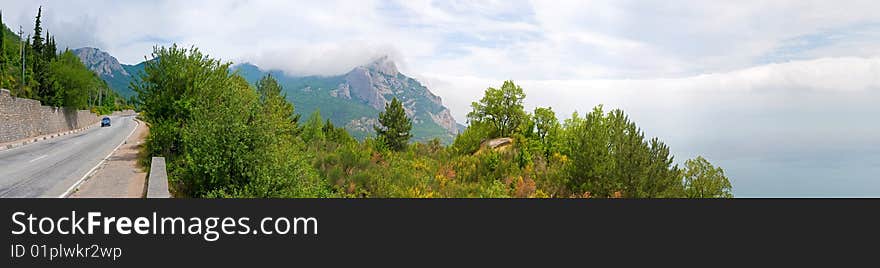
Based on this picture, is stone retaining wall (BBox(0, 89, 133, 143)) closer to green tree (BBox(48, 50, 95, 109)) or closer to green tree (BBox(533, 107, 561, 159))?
green tree (BBox(48, 50, 95, 109))

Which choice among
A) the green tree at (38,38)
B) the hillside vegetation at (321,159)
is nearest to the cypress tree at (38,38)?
the green tree at (38,38)

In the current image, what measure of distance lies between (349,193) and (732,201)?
1414 centimetres

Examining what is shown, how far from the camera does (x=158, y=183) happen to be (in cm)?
1372

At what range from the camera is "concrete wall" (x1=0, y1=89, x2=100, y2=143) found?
1563 inches

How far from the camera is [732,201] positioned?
7.84 m

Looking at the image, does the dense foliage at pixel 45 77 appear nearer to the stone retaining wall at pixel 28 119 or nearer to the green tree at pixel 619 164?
the stone retaining wall at pixel 28 119

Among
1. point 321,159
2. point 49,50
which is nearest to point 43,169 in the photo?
point 321,159

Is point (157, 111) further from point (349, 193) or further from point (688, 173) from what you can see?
point (688, 173)

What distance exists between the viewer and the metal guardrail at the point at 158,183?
11.9m

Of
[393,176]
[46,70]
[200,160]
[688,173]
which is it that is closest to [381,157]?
[393,176]

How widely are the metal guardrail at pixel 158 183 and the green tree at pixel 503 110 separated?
128 ft

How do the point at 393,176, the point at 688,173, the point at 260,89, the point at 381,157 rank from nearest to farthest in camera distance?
the point at 393,176 < the point at 381,157 < the point at 260,89 < the point at 688,173

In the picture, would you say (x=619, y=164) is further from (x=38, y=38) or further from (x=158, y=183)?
(x=38, y=38)

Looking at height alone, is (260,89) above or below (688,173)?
above
